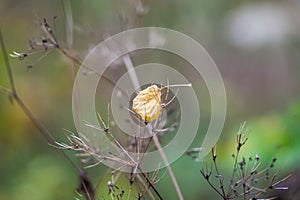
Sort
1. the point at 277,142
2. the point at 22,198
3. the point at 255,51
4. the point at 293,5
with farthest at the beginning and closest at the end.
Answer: the point at 255,51, the point at 293,5, the point at 22,198, the point at 277,142

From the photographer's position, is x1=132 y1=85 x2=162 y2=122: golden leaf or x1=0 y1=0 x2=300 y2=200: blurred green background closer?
x1=132 y1=85 x2=162 y2=122: golden leaf

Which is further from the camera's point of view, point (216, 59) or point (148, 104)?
point (216, 59)

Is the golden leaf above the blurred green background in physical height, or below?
above

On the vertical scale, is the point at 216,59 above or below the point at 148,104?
below

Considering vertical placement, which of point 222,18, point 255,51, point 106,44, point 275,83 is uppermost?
point 106,44

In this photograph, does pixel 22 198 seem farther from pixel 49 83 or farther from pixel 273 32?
pixel 273 32

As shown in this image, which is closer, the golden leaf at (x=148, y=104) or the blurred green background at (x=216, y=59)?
the golden leaf at (x=148, y=104)

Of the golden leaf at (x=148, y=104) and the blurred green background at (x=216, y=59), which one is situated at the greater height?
the golden leaf at (x=148, y=104)

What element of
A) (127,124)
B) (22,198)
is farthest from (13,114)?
(127,124)
